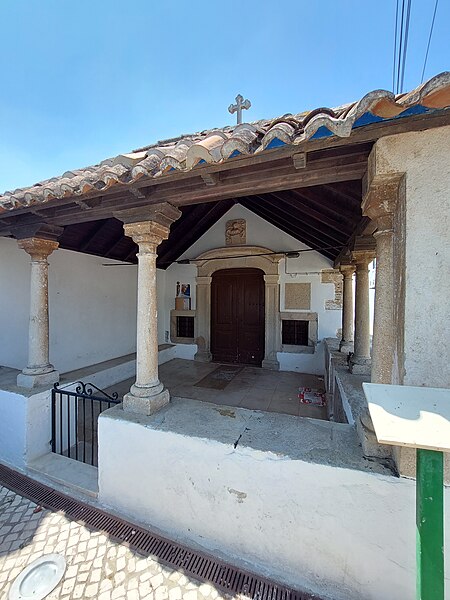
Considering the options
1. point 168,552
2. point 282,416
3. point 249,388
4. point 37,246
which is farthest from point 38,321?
point 249,388

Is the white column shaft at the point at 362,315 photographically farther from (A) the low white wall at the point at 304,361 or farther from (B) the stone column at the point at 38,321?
(B) the stone column at the point at 38,321

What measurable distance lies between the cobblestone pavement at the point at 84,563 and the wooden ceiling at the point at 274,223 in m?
3.22

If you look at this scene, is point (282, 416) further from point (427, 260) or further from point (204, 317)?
point (204, 317)

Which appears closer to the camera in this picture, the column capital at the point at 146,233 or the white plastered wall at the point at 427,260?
the white plastered wall at the point at 427,260

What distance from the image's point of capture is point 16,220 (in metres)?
2.92

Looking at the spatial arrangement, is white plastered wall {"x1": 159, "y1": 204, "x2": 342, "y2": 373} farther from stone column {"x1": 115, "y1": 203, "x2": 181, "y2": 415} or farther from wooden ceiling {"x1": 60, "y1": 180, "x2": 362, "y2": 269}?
stone column {"x1": 115, "y1": 203, "x2": 181, "y2": 415}

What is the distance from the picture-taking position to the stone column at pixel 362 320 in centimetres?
319

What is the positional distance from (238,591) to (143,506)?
2.80 ft

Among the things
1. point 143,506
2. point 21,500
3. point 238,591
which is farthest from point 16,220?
point 238,591

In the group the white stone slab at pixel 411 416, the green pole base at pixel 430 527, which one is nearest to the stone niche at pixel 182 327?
the white stone slab at pixel 411 416

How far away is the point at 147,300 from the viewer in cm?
232

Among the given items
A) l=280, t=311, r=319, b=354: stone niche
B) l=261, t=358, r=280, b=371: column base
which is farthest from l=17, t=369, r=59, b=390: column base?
l=280, t=311, r=319, b=354: stone niche

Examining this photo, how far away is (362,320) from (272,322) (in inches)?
99.3

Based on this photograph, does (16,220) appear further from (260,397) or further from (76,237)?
(260,397)
